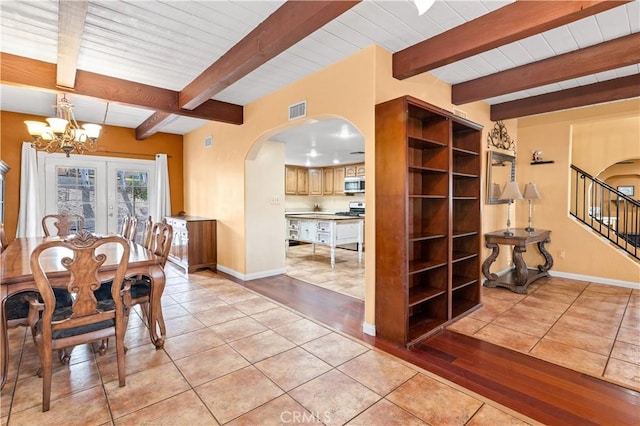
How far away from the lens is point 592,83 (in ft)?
12.0

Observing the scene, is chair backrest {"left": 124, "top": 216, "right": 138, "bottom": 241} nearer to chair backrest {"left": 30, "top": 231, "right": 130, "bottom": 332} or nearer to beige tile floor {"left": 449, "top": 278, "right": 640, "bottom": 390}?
chair backrest {"left": 30, "top": 231, "right": 130, "bottom": 332}

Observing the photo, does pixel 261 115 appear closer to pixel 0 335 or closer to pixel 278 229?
pixel 278 229

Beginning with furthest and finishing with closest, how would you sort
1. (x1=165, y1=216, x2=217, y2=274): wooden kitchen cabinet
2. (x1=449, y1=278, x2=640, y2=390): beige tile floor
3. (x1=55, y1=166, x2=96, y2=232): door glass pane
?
(x1=55, y1=166, x2=96, y2=232): door glass pane < (x1=165, y1=216, x2=217, y2=274): wooden kitchen cabinet < (x1=449, y1=278, x2=640, y2=390): beige tile floor

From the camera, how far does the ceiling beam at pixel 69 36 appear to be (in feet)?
6.44

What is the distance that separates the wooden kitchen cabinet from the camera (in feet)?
16.9

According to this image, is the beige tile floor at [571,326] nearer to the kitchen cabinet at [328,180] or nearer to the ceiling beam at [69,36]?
the ceiling beam at [69,36]

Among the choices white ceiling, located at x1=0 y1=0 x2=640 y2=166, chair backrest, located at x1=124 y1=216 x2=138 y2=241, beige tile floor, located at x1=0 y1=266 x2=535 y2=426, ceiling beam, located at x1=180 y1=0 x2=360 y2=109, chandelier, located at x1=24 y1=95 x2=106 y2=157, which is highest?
white ceiling, located at x1=0 y1=0 x2=640 y2=166

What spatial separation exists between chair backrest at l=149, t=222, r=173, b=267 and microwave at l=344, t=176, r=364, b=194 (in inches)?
237

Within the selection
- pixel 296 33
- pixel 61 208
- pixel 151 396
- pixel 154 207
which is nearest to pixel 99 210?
pixel 61 208

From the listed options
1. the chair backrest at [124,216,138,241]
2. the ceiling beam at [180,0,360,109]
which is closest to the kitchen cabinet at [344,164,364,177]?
the ceiling beam at [180,0,360,109]

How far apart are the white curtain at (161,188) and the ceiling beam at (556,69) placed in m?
Result: 5.51

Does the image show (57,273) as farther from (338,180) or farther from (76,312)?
(338,180)

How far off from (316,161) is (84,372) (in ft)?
23.3

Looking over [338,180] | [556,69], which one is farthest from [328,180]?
[556,69]
